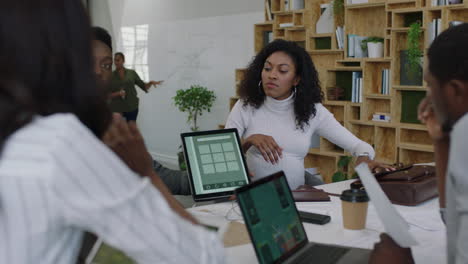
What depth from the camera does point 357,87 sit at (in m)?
5.05

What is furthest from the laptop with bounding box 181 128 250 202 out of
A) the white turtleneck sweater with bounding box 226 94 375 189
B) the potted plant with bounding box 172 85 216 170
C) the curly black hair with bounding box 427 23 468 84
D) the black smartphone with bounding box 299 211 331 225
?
the potted plant with bounding box 172 85 216 170

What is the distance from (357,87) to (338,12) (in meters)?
0.74

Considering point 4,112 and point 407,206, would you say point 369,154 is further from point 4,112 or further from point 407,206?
point 4,112

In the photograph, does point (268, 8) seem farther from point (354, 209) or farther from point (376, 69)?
point (354, 209)

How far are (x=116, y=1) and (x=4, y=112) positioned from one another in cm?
869

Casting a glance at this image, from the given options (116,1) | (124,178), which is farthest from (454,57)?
(116,1)

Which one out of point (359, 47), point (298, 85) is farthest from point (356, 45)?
point (298, 85)

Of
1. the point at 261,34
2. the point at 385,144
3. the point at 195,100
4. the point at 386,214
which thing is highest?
the point at 261,34

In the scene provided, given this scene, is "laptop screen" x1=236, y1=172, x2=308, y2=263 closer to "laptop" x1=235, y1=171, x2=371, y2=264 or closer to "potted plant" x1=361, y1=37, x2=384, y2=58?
"laptop" x1=235, y1=171, x2=371, y2=264

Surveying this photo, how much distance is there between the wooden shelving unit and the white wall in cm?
106

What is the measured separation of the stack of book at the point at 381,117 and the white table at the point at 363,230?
8.70ft

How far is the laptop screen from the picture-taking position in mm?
1345

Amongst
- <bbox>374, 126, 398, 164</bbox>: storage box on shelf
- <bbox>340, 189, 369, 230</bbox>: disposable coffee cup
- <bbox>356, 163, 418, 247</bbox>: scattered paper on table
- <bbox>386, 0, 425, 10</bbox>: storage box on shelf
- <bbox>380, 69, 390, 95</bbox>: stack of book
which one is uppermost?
<bbox>386, 0, 425, 10</bbox>: storage box on shelf

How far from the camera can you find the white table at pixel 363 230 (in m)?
1.61
